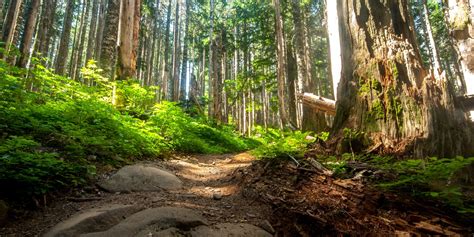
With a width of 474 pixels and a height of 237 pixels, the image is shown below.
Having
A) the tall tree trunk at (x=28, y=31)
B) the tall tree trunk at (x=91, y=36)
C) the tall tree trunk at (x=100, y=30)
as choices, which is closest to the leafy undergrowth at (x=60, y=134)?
the tall tree trunk at (x=28, y=31)

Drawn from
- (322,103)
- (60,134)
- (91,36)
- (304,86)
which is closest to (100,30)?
(91,36)

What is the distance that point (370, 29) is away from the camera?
383 centimetres

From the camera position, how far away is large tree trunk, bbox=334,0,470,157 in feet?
10.1

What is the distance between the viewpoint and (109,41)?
9.23 metres

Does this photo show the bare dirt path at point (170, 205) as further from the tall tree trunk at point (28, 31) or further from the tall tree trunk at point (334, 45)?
the tall tree trunk at point (28, 31)

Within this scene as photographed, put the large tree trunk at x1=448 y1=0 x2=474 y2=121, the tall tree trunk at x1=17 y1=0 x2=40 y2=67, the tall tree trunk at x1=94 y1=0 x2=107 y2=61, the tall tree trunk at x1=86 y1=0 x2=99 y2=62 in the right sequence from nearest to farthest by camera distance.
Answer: the large tree trunk at x1=448 y1=0 x2=474 y2=121, the tall tree trunk at x1=17 y1=0 x2=40 y2=67, the tall tree trunk at x1=94 y1=0 x2=107 y2=61, the tall tree trunk at x1=86 y1=0 x2=99 y2=62

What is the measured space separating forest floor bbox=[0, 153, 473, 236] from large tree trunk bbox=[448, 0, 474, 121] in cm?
638

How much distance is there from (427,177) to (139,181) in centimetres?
358

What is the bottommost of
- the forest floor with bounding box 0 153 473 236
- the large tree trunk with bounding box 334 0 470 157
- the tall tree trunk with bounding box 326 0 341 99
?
the forest floor with bounding box 0 153 473 236

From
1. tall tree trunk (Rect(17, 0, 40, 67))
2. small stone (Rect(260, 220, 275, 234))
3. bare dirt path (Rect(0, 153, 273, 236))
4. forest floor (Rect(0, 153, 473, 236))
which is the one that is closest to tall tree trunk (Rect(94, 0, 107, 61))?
tall tree trunk (Rect(17, 0, 40, 67))

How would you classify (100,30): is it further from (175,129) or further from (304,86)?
(304,86)

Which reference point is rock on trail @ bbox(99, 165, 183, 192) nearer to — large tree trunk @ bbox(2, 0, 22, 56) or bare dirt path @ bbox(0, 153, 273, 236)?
bare dirt path @ bbox(0, 153, 273, 236)

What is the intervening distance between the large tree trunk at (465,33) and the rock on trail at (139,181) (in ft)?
24.8

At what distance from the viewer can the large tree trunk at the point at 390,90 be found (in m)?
3.08
